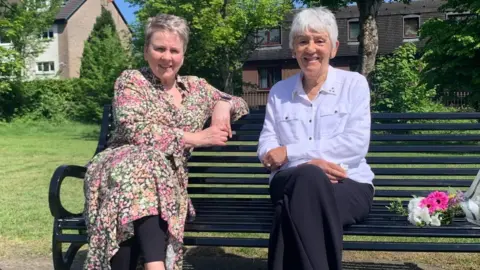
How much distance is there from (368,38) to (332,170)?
16834 millimetres

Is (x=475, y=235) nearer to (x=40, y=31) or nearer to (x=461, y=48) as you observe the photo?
(x=461, y=48)

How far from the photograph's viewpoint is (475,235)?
116 inches

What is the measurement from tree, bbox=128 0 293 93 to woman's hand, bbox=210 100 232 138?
24.4 metres

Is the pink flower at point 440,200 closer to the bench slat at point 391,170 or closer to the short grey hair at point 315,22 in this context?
the bench slat at point 391,170

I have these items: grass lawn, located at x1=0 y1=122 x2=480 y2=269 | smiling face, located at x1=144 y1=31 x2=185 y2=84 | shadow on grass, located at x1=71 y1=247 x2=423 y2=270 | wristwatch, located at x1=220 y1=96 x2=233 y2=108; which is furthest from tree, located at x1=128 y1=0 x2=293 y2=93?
smiling face, located at x1=144 y1=31 x2=185 y2=84

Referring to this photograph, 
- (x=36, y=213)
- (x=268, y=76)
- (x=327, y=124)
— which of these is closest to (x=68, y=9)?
(x=268, y=76)

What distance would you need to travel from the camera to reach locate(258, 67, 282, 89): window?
133ft

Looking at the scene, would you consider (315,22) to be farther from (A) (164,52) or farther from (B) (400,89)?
(B) (400,89)

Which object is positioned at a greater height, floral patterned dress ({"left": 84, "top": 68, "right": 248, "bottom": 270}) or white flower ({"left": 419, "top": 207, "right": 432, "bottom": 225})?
floral patterned dress ({"left": 84, "top": 68, "right": 248, "bottom": 270})

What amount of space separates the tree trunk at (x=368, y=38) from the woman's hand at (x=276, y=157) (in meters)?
16.5

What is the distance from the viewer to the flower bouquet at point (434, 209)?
3.07 metres

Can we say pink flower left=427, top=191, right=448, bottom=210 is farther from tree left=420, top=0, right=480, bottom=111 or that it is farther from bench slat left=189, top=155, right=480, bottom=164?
tree left=420, top=0, right=480, bottom=111

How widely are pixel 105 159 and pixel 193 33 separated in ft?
86.9

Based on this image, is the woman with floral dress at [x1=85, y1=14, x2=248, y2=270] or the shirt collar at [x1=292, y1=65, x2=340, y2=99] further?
the shirt collar at [x1=292, y1=65, x2=340, y2=99]
